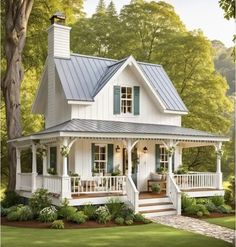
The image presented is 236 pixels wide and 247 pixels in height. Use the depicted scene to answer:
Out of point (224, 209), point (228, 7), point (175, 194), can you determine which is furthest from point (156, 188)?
point (228, 7)

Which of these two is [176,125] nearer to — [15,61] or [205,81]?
[205,81]

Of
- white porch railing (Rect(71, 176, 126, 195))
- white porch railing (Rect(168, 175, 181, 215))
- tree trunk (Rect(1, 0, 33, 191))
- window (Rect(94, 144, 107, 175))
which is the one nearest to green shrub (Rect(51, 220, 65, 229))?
white porch railing (Rect(71, 176, 126, 195))

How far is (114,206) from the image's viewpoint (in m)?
16.1

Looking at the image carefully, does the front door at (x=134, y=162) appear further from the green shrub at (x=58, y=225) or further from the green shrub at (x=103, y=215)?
the green shrub at (x=58, y=225)

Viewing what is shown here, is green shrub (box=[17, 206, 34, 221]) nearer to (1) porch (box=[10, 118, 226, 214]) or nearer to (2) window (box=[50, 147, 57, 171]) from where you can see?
(1) porch (box=[10, 118, 226, 214])

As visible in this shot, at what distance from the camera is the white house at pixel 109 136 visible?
17188mm

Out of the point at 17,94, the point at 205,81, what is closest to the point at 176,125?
the point at 205,81

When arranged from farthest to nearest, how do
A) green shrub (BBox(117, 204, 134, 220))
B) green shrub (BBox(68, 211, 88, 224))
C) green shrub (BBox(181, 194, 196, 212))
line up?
green shrub (BBox(181, 194, 196, 212))
green shrub (BBox(117, 204, 134, 220))
green shrub (BBox(68, 211, 88, 224))

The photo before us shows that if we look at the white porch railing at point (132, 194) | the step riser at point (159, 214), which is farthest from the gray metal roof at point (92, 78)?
the step riser at point (159, 214)

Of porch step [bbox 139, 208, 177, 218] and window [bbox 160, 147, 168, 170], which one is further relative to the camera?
window [bbox 160, 147, 168, 170]

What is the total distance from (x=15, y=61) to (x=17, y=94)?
1720 millimetres

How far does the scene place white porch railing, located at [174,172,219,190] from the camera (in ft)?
63.6

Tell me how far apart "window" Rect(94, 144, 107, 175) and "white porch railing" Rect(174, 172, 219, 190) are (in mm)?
3362

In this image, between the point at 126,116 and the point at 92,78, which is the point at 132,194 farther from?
the point at 92,78
